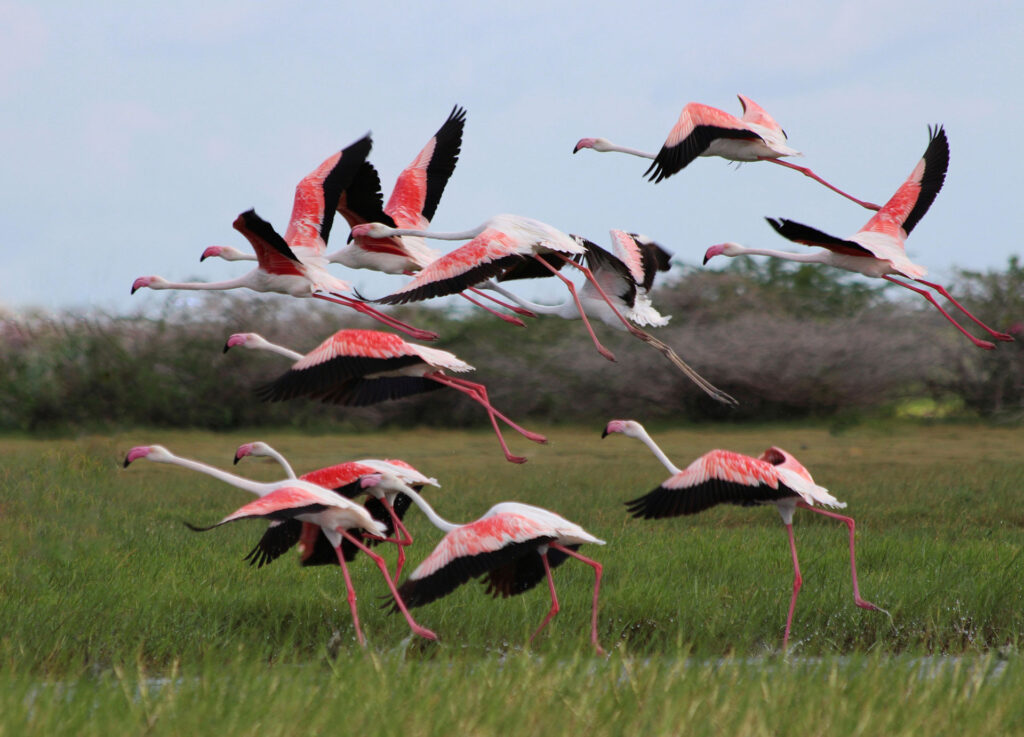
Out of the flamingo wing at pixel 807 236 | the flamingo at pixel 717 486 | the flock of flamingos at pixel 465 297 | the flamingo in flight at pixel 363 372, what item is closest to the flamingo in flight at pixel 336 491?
the flock of flamingos at pixel 465 297

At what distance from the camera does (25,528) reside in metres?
9.42

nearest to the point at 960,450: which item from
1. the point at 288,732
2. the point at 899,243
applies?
the point at 899,243

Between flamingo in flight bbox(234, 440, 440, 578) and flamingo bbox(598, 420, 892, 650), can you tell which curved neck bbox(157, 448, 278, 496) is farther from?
flamingo bbox(598, 420, 892, 650)

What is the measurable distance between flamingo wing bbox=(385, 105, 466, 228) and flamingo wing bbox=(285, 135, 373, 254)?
2.12 feet

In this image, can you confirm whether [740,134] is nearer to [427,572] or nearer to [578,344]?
[427,572]

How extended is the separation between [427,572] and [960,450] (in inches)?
597

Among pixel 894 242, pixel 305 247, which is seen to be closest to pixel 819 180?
pixel 894 242

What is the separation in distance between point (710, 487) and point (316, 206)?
2459 mm

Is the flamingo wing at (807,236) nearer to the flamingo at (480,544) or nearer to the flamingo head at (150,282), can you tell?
the flamingo at (480,544)

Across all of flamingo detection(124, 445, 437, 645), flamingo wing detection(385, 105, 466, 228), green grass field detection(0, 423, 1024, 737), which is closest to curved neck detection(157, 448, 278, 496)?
flamingo detection(124, 445, 437, 645)

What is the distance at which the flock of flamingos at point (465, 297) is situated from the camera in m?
4.76

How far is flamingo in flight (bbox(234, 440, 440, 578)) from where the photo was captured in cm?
545

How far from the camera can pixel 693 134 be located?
211 inches

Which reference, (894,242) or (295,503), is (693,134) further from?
(295,503)
